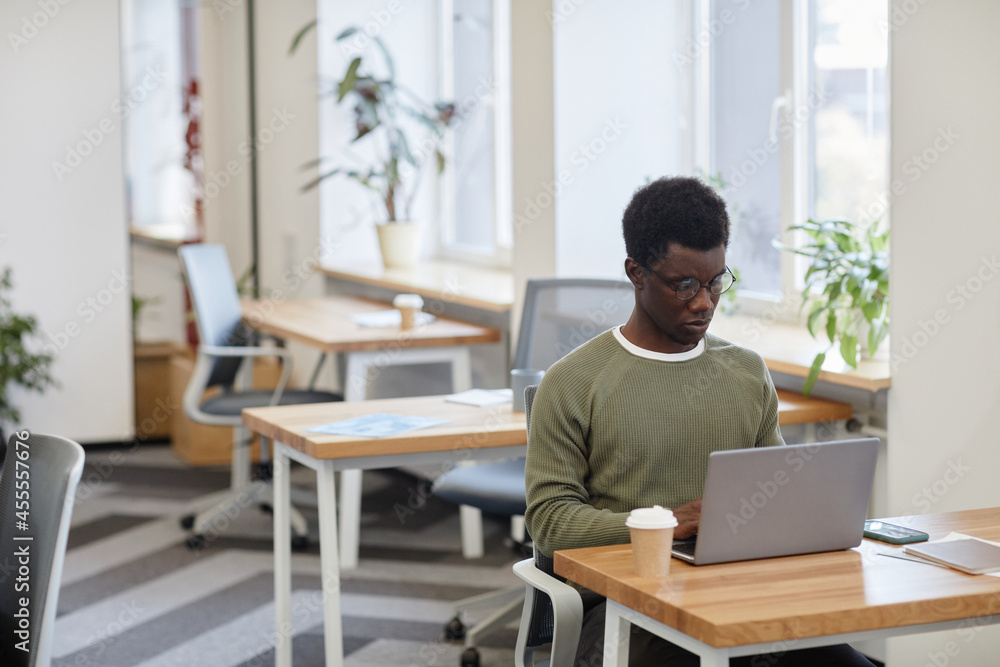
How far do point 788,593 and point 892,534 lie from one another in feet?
1.15

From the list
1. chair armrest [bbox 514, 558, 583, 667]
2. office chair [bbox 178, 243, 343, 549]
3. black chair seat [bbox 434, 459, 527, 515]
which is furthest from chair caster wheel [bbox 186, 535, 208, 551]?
chair armrest [bbox 514, 558, 583, 667]

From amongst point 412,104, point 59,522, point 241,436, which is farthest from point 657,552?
point 412,104

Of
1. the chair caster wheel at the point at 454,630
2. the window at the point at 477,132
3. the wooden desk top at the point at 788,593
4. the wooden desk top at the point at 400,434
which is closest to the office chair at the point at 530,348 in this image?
the chair caster wheel at the point at 454,630

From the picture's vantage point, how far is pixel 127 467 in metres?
5.36

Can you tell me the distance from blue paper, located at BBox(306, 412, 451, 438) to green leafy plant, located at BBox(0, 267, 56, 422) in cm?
300

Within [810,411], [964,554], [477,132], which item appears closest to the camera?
[964,554]

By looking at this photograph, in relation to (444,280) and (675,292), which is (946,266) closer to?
(675,292)

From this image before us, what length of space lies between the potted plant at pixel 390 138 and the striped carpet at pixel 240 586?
1.13m

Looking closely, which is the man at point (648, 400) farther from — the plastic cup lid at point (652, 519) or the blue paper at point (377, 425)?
the blue paper at point (377, 425)

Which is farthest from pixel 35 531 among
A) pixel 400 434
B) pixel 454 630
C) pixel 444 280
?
pixel 444 280

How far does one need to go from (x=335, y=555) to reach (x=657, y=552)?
3.96 feet

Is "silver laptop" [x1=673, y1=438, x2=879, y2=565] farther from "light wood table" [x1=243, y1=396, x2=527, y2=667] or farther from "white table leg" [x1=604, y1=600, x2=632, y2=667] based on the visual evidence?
"light wood table" [x1=243, y1=396, x2=527, y2=667]

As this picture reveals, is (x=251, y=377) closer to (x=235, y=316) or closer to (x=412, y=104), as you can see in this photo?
(x=235, y=316)

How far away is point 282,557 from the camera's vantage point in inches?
107
